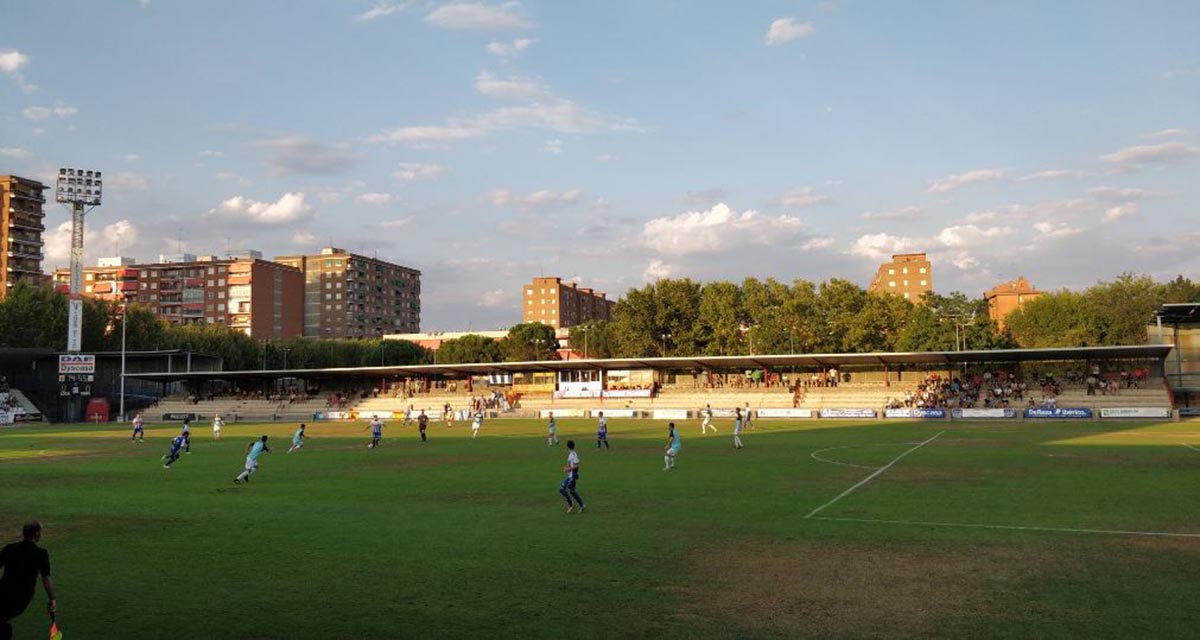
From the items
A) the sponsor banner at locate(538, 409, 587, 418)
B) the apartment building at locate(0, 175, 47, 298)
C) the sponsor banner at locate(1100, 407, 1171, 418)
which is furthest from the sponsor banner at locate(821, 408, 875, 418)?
the apartment building at locate(0, 175, 47, 298)

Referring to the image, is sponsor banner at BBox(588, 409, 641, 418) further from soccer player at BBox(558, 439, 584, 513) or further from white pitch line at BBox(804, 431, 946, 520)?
soccer player at BBox(558, 439, 584, 513)

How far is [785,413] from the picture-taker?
7331cm

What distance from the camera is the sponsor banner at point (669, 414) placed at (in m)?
75.9

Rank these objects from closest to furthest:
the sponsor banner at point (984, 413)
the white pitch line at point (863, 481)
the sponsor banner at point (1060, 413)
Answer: the white pitch line at point (863, 481)
the sponsor banner at point (1060, 413)
the sponsor banner at point (984, 413)

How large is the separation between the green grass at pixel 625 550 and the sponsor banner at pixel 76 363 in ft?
190

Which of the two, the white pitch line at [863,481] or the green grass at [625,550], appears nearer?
the green grass at [625,550]

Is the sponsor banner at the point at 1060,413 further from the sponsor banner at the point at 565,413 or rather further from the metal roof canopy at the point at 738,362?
the sponsor banner at the point at 565,413

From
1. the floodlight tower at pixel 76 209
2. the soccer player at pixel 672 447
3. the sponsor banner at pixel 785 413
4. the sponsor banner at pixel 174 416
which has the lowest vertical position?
the sponsor banner at pixel 174 416

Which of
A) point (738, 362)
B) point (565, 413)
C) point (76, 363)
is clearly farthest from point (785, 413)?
point (76, 363)

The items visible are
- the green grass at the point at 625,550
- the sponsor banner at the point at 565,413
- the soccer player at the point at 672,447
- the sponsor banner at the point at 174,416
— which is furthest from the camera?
the sponsor banner at the point at 174,416

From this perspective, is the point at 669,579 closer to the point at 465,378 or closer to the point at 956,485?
the point at 956,485

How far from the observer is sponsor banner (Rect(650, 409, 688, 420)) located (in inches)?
2989

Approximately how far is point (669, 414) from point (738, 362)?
32.4ft

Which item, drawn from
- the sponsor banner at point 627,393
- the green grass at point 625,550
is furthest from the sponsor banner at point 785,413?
the green grass at point 625,550
